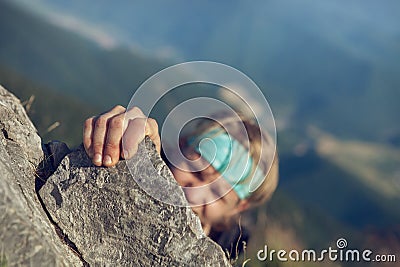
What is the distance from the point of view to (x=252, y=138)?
574 centimetres

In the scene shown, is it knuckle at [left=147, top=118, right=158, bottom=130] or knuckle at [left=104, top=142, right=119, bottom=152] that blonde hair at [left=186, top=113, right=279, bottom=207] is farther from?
knuckle at [left=104, top=142, right=119, bottom=152]

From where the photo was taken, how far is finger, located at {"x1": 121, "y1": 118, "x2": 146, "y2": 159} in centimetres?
433

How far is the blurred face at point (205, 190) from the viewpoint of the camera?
507 centimetres

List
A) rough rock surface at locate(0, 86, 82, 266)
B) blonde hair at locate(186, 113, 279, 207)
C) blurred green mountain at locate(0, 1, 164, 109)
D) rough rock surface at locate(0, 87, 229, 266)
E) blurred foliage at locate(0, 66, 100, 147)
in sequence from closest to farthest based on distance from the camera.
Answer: rough rock surface at locate(0, 86, 82, 266)
rough rock surface at locate(0, 87, 229, 266)
blonde hair at locate(186, 113, 279, 207)
blurred foliage at locate(0, 66, 100, 147)
blurred green mountain at locate(0, 1, 164, 109)

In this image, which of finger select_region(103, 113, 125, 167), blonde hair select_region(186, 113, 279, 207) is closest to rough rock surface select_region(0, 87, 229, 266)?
finger select_region(103, 113, 125, 167)

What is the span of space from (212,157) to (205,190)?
0.35 meters

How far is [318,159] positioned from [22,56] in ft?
207

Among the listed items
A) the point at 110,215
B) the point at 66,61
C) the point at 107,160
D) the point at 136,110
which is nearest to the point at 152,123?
the point at 136,110

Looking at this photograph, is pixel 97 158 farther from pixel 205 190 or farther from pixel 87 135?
pixel 205 190

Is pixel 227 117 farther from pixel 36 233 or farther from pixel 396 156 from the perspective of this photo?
pixel 396 156

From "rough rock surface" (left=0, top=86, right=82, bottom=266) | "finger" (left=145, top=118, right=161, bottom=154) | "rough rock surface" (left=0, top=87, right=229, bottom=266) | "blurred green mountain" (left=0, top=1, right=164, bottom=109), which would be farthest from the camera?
"blurred green mountain" (left=0, top=1, right=164, bottom=109)

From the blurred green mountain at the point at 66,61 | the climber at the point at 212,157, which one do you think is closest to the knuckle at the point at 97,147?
the climber at the point at 212,157

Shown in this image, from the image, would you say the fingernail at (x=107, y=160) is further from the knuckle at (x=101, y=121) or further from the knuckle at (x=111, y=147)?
the knuckle at (x=101, y=121)

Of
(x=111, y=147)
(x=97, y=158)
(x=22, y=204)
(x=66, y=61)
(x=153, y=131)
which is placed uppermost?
(x=66, y=61)
